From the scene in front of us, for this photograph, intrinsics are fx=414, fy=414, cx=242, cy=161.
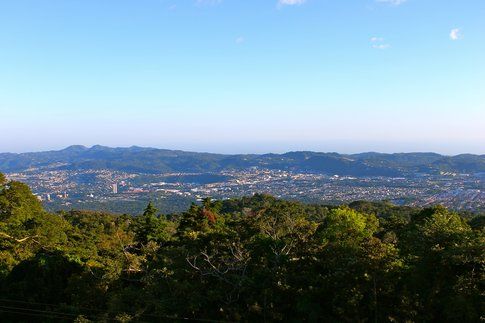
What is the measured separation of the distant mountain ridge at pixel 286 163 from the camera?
138 meters

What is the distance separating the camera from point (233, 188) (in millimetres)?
120438

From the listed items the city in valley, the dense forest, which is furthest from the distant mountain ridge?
the dense forest

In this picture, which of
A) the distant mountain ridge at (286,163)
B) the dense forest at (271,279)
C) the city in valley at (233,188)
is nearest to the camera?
the dense forest at (271,279)

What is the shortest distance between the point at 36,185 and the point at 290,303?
12944cm

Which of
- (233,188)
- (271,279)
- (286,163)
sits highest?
(286,163)

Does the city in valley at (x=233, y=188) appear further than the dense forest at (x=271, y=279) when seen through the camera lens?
Yes

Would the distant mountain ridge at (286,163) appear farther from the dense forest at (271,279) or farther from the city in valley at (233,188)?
the dense forest at (271,279)

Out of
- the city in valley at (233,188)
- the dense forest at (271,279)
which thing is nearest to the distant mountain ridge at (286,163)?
the city in valley at (233,188)

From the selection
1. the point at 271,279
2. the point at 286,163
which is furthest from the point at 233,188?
the point at 271,279

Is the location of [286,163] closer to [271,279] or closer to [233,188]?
[233,188]

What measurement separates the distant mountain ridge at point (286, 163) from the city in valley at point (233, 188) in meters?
7.85

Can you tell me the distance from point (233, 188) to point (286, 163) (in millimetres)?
56188

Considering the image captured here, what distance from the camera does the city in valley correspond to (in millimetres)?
90875

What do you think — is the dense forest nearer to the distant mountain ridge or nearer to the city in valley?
the city in valley
